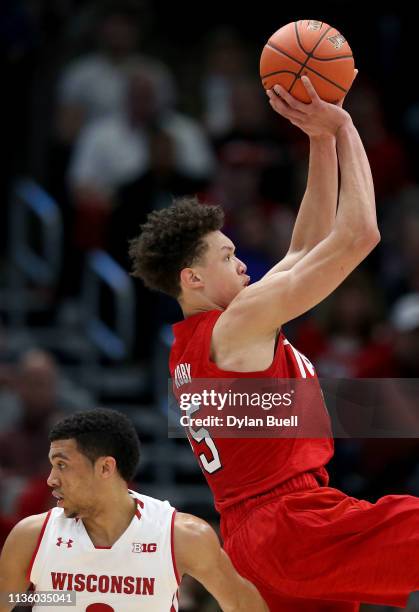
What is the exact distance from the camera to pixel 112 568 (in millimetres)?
5391

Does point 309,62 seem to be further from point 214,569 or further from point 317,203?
point 214,569

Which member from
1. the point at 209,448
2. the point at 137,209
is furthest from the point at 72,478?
the point at 137,209

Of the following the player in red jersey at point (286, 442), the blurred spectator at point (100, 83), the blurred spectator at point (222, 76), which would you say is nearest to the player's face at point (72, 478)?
the player in red jersey at point (286, 442)

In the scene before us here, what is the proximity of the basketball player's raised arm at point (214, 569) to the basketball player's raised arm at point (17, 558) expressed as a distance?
57cm

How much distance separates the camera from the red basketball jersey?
18.1 feet

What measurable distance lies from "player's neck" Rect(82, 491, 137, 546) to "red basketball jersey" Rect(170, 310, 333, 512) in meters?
0.41

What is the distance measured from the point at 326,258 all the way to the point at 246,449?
2.82 ft

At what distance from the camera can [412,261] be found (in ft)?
35.2

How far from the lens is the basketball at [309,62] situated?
552 centimetres

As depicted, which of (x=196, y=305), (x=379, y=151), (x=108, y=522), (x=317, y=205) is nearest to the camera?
(x=108, y=522)

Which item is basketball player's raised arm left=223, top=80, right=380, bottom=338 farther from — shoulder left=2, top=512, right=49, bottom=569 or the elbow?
shoulder left=2, top=512, right=49, bottom=569

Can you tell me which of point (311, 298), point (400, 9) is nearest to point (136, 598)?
point (311, 298)

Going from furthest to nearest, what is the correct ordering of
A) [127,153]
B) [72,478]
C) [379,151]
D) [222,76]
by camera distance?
[222,76], [379,151], [127,153], [72,478]

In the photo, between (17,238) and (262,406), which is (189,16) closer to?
(17,238)
